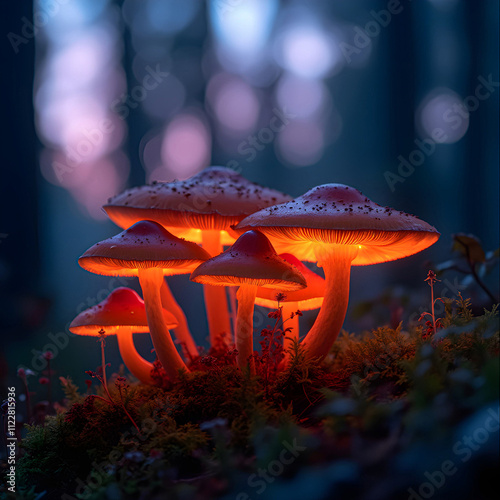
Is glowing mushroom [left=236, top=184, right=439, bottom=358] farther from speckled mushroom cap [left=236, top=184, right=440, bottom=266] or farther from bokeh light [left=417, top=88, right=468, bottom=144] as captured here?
bokeh light [left=417, top=88, right=468, bottom=144]

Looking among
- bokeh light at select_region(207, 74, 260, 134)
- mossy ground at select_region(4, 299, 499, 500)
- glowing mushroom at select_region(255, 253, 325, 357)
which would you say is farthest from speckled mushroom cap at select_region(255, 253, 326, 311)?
bokeh light at select_region(207, 74, 260, 134)

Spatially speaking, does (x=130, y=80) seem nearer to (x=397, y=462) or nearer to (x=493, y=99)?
(x=493, y=99)

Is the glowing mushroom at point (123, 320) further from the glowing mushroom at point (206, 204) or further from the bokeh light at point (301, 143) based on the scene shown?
the bokeh light at point (301, 143)

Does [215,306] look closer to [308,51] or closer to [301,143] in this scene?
[301,143]

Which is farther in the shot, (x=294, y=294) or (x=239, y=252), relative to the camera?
(x=294, y=294)

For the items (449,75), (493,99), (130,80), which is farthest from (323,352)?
(130,80)

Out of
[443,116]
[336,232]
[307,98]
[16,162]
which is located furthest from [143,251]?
[307,98]

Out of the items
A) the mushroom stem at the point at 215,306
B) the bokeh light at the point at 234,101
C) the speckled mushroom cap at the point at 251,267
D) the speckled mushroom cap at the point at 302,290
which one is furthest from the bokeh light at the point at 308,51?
the speckled mushroom cap at the point at 251,267
